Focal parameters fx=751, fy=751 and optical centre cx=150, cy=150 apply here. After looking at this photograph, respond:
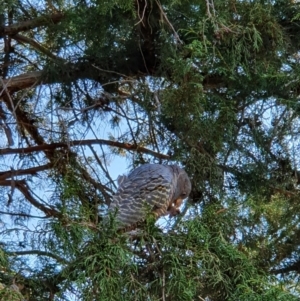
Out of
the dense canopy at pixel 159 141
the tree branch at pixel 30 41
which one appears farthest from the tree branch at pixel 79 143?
the tree branch at pixel 30 41

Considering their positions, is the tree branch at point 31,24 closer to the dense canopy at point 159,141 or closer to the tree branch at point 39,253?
the dense canopy at point 159,141

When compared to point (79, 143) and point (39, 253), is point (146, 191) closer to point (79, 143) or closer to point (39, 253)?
point (39, 253)

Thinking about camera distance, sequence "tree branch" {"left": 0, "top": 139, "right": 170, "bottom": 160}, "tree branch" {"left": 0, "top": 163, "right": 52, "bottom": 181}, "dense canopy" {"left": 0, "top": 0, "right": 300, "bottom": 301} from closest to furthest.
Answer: "dense canopy" {"left": 0, "top": 0, "right": 300, "bottom": 301}
"tree branch" {"left": 0, "top": 139, "right": 170, "bottom": 160}
"tree branch" {"left": 0, "top": 163, "right": 52, "bottom": 181}

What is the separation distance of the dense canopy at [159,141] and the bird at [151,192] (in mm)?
69

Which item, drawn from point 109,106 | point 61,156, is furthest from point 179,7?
point 61,156

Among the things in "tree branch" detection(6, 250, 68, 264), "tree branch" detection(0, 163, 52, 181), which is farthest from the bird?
"tree branch" detection(0, 163, 52, 181)

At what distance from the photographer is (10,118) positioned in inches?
120

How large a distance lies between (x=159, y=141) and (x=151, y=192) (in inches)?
17.9

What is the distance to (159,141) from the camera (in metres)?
2.73

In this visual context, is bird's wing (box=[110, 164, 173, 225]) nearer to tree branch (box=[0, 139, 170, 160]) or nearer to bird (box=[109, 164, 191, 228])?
bird (box=[109, 164, 191, 228])

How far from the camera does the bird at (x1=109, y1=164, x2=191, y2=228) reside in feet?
7.06

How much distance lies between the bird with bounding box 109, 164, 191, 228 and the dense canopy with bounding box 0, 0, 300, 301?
0.07 m

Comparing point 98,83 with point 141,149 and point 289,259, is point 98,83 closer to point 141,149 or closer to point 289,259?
point 141,149

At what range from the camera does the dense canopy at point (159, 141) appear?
1865mm
